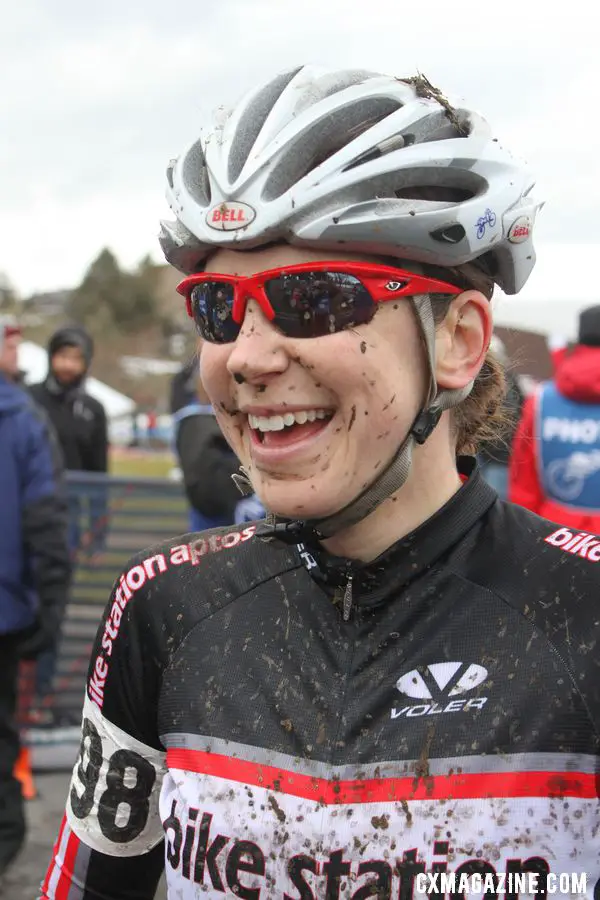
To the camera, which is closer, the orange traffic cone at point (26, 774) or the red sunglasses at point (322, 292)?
the red sunglasses at point (322, 292)

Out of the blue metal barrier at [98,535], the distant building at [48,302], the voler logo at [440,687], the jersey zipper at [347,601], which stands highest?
the distant building at [48,302]

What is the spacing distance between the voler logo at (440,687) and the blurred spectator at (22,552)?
137 inches

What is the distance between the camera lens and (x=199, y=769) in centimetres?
189

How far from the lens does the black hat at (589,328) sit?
205 inches

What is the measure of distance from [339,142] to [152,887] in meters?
1.51

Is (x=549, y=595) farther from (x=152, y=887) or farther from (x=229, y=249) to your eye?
(x=152, y=887)

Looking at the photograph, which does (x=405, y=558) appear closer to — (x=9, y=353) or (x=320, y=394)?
(x=320, y=394)

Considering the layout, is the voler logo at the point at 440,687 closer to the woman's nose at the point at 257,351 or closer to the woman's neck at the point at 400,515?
the woman's neck at the point at 400,515

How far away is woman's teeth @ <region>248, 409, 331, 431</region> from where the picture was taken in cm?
180

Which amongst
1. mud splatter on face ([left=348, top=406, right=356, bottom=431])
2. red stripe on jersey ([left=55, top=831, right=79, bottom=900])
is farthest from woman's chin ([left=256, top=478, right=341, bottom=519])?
red stripe on jersey ([left=55, top=831, right=79, bottom=900])

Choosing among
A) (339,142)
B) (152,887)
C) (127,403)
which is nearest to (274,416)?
(339,142)

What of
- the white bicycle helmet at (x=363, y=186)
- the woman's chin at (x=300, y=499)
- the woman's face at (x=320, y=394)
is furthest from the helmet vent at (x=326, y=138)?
the woman's chin at (x=300, y=499)

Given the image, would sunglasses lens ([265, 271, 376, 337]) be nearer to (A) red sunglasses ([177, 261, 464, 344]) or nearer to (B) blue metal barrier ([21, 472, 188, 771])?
(A) red sunglasses ([177, 261, 464, 344])
